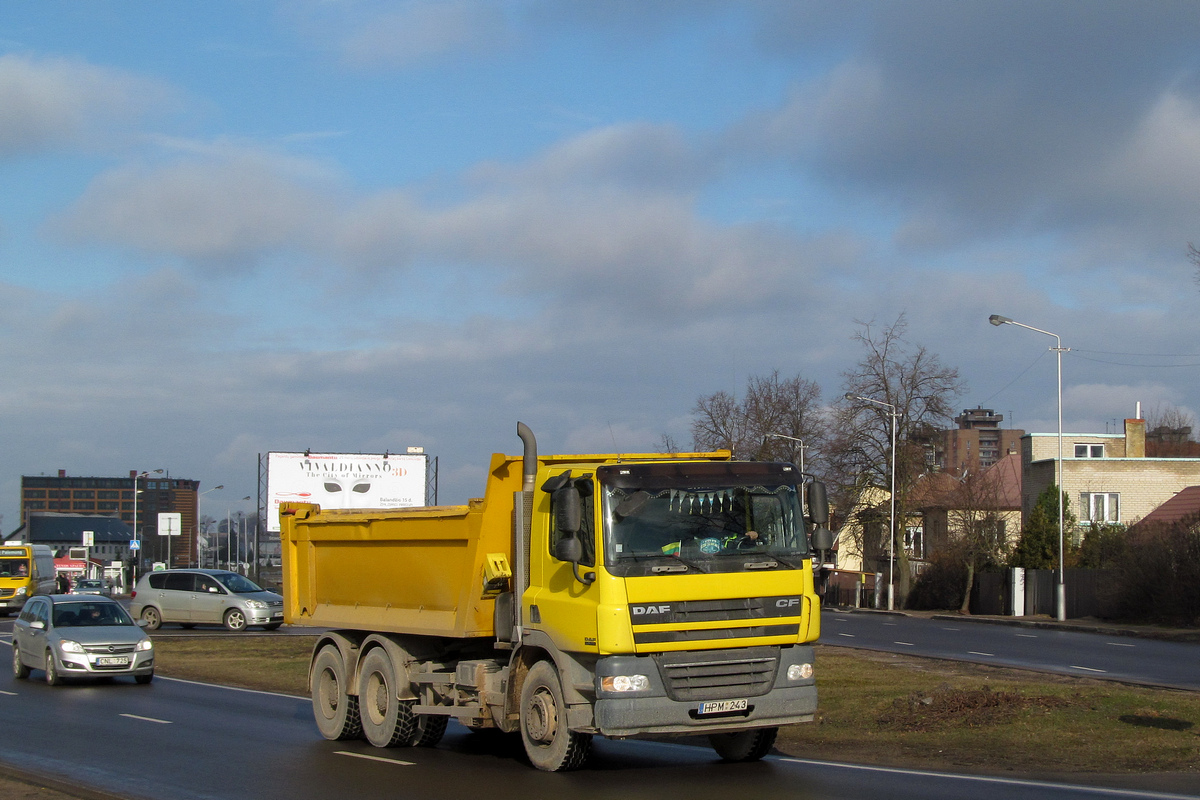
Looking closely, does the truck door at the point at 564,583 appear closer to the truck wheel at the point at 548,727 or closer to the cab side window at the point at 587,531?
the cab side window at the point at 587,531

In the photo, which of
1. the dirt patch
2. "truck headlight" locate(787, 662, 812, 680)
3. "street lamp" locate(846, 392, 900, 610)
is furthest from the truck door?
"street lamp" locate(846, 392, 900, 610)

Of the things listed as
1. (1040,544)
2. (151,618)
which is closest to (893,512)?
(1040,544)

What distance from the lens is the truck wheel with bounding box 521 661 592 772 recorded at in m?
10.5

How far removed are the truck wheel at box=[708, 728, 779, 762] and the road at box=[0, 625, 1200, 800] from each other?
14 centimetres

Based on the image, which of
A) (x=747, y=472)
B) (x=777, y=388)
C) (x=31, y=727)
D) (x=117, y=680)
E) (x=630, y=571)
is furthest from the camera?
(x=777, y=388)

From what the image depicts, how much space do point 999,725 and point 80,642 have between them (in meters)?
15.1

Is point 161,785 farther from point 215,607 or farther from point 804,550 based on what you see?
point 215,607

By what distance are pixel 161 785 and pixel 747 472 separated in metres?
5.74

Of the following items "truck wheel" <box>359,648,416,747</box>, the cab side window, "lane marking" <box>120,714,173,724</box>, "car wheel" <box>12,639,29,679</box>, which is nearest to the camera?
the cab side window

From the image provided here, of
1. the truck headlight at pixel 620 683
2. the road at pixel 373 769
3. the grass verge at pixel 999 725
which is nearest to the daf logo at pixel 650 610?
the truck headlight at pixel 620 683

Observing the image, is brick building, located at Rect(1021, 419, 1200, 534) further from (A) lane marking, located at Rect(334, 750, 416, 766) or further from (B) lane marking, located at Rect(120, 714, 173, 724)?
(A) lane marking, located at Rect(334, 750, 416, 766)

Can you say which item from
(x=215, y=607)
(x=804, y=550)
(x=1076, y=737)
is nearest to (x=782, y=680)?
(x=804, y=550)

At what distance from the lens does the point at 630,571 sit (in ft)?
33.3

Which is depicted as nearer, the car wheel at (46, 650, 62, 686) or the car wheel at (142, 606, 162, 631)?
the car wheel at (46, 650, 62, 686)
